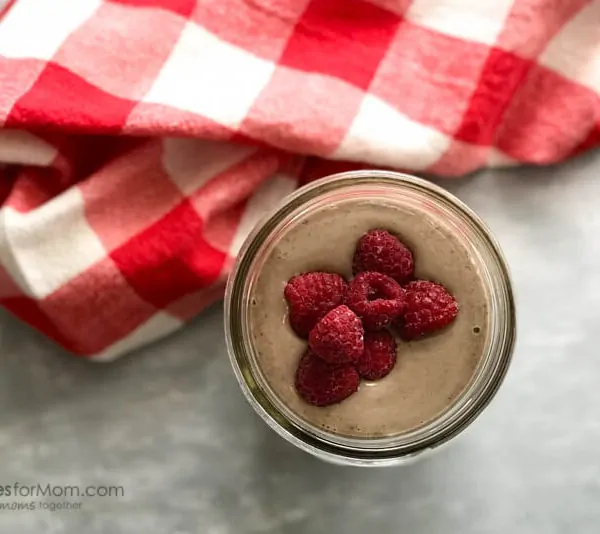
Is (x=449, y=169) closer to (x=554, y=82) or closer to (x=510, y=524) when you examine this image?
(x=554, y=82)

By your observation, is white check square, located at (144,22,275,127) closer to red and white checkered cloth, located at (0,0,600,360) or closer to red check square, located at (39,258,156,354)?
red and white checkered cloth, located at (0,0,600,360)

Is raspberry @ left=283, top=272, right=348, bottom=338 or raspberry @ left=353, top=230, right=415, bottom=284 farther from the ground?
raspberry @ left=353, top=230, right=415, bottom=284

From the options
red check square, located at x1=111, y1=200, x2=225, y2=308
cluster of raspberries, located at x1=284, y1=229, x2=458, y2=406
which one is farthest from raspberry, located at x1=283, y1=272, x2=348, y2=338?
red check square, located at x1=111, y1=200, x2=225, y2=308

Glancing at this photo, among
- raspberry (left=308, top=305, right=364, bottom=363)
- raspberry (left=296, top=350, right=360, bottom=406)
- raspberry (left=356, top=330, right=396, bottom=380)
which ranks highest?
raspberry (left=308, top=305, right=364, bottom=363)

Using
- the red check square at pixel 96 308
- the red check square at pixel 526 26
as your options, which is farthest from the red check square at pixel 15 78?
the red check square at pixel 526 26

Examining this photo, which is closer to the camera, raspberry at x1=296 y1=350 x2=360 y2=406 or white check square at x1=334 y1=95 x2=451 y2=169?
raspberry at x1=296 y1=350 x2=360 y2=406
